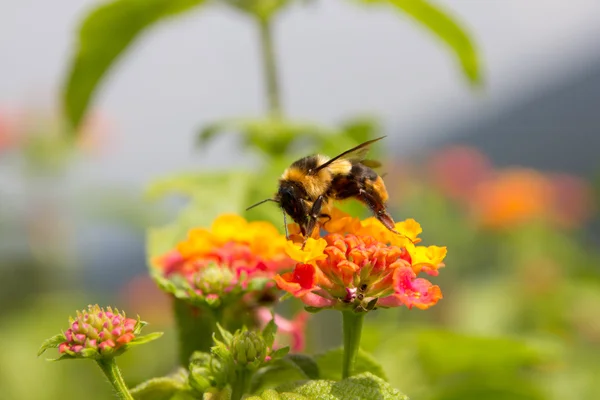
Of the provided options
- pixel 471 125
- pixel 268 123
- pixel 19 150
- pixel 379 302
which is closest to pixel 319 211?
pixel 379 302

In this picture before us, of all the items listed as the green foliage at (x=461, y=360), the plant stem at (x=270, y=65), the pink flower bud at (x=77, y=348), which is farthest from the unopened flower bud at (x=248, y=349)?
the plant stem at (x=270, y=65)

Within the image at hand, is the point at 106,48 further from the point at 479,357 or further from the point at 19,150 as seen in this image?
the point at 19,150

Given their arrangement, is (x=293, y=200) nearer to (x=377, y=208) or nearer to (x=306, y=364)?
(x=377, y=208)

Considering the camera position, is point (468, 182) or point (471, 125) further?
point (471, 125)

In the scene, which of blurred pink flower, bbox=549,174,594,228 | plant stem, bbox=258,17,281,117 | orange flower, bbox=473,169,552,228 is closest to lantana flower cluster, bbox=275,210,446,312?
plant stem, bbox=258,17,281,117

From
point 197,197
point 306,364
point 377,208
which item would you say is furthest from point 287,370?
point 197,197

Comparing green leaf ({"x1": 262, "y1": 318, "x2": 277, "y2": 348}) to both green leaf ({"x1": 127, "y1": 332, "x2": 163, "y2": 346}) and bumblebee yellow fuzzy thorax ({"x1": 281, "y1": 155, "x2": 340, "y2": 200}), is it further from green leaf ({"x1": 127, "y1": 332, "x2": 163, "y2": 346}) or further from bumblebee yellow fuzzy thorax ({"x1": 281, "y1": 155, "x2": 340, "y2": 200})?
bumblebee yellow fuzzy thorax ({"x1": 281, "y1": 155, "x2": 340, "y2": 200})
